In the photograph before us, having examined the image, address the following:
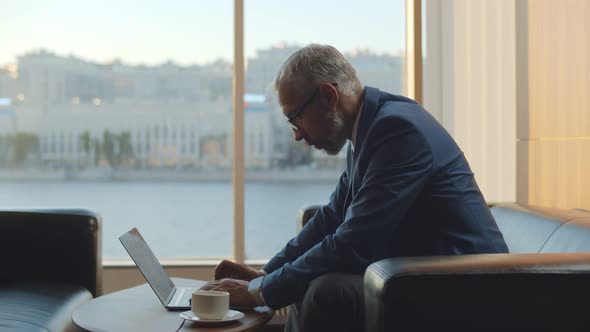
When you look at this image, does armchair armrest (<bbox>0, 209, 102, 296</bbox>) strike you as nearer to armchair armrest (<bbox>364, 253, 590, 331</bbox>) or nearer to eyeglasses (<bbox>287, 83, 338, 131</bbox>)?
eyeglasses (<bbox>287, 83, 338, 131</bbox>)

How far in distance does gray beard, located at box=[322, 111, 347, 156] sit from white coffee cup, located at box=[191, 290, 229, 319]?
0.64m

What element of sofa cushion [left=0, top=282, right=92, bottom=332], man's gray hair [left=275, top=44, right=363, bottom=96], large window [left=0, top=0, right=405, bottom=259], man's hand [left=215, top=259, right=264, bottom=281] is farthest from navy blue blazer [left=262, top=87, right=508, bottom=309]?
large window [left=0, top=0, right=405, bottom=259]

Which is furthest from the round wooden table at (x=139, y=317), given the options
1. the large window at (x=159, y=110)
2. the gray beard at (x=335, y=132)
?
the large window at (x=159, y=110)

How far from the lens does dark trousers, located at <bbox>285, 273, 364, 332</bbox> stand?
1991 mm

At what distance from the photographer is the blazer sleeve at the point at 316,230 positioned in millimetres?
2801

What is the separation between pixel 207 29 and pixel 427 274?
3.39 metres

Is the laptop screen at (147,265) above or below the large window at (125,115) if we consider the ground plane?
below

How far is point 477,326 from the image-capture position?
1619mm

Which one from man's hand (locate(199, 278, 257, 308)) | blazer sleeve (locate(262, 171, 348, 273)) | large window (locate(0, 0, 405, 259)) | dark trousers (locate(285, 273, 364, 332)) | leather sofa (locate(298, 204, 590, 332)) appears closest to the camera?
leather sofa (locate(298, 204, 590, 332))

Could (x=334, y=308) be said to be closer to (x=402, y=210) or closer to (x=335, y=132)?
(x=402, y=210)

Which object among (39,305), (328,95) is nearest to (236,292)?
(328,95)

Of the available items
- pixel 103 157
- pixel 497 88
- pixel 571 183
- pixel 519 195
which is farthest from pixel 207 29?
pixel 571 183

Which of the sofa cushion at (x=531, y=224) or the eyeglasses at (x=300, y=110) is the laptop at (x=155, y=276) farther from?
the sofa cushion at (x=531, y=224)

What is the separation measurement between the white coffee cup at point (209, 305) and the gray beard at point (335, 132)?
2.08 ft
